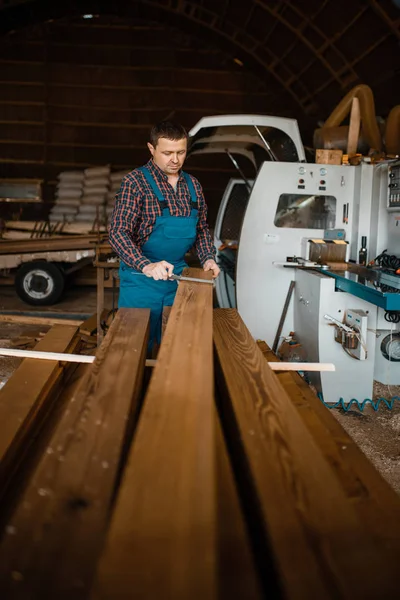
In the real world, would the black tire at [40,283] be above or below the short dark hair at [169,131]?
below

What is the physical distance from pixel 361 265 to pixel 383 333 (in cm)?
53

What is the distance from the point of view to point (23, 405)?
1696 millimetres

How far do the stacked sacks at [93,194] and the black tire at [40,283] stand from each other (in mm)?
1066

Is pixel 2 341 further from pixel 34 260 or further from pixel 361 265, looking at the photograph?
pixel 361 265

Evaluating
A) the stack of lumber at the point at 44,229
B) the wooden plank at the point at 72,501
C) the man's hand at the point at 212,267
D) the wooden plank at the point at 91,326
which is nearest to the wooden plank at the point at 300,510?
the wooden plank at the point at 72,501

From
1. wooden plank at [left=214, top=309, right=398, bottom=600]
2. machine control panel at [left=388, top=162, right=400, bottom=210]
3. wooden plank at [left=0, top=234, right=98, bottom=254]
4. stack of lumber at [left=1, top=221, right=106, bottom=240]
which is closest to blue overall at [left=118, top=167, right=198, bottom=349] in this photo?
wooden plank at [left=214, top=309, right=398, bottom=600]

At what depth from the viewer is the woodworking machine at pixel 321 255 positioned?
164 inches

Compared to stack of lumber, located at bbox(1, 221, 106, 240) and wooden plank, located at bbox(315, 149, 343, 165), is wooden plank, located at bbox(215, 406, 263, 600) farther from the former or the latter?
stack of lumber, located at bbox(1, 221, 106, 240)

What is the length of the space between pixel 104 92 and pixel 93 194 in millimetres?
Result: 2244

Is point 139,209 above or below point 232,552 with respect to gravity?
above

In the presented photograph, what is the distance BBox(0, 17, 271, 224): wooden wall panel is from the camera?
10.0 metres

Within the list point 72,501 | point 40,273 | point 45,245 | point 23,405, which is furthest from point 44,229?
point 72,501

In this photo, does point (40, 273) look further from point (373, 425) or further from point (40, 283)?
point (373, 425)

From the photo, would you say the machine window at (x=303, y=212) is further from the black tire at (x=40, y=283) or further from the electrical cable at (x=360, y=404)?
the black tire at (x=40, y=283)
